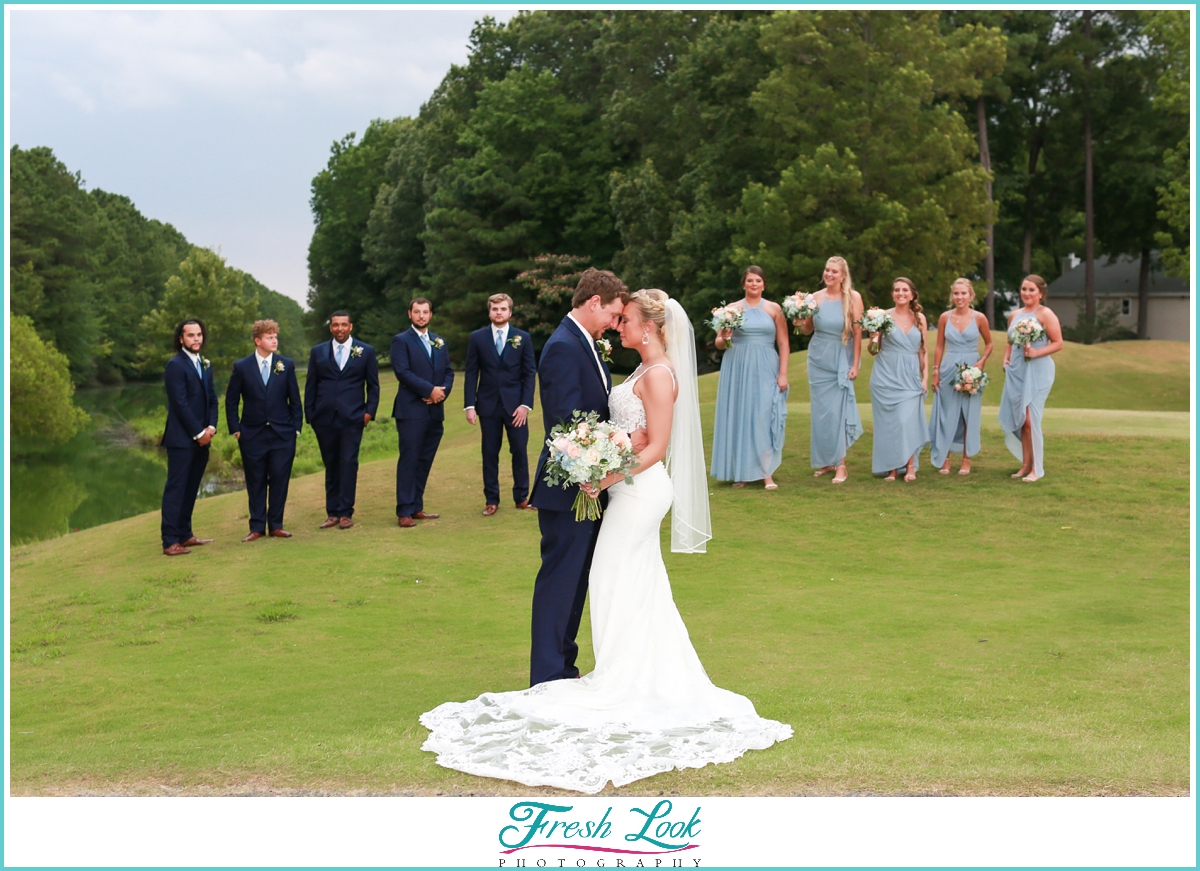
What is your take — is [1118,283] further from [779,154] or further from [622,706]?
[622,706]

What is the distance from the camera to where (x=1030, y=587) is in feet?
31.2

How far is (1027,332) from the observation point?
13023 mm

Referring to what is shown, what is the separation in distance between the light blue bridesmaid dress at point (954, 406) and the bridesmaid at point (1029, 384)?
1.48ft

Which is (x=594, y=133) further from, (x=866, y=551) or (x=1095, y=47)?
(x=866, y=551)

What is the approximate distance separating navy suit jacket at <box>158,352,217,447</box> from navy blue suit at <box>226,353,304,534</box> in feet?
0.94

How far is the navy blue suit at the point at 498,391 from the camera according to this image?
12461 mm

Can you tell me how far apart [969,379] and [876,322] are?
1.28 m

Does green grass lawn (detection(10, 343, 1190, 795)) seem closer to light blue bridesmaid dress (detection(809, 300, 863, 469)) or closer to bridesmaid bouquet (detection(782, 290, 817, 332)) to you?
light blue bridesmaid dress (detection(809, 300, 863, 469))

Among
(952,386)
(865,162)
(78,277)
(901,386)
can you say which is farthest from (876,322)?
(78,277)

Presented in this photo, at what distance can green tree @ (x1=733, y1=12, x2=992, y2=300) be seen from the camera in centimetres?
3288

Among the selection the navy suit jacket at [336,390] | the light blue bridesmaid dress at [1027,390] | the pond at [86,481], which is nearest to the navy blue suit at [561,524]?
the navy suit jacket at [336,390]

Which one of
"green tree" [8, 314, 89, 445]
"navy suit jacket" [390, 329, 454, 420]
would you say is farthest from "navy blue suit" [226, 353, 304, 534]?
"green tree" [8, 314, 89, 445]

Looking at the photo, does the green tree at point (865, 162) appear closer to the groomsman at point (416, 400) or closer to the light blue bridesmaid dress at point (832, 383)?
the light blue bridesmaid dress at point (832, 383)

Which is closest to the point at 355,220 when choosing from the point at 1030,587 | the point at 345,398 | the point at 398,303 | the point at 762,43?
the point at 398,303
